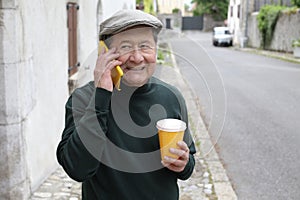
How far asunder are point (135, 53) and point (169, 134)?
0.34 m

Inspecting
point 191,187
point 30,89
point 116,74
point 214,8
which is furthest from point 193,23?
point 116,74

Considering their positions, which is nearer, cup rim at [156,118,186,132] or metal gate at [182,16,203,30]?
cup rim at [156,118,186,132]

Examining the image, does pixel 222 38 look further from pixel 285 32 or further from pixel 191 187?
pixel 191 187

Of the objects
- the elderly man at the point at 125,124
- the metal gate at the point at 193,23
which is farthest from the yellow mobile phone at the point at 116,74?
the metal gate at the point at 193,23

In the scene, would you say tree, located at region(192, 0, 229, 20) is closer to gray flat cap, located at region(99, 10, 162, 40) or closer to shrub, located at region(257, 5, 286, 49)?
shrub, located at region(257, 5, 286, 49)

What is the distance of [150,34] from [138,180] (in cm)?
61

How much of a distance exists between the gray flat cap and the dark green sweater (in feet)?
0.75

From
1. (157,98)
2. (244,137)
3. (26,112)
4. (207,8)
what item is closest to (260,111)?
(244,137)

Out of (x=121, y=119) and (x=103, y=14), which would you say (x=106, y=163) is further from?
(x=103, y=14)

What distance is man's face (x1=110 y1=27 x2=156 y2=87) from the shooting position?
5.51 feet

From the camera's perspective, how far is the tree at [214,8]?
179 feet

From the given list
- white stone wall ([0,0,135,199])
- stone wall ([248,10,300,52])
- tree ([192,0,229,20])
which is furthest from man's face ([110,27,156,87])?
tree ([192,0,229,20])

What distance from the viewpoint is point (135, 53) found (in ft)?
5.53

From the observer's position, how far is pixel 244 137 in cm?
700
